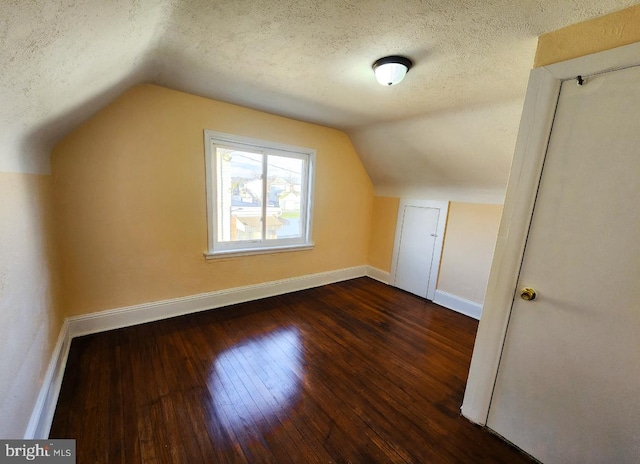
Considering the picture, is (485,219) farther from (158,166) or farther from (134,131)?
(134,131)

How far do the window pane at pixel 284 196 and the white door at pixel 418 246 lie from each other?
1579mm

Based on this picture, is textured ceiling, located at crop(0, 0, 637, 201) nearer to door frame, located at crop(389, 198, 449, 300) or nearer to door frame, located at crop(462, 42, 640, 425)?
door frame, located at crop(462, 42, 640, 425)

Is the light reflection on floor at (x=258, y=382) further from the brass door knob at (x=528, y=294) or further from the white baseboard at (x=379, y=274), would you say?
the white baseboard at (x=379, y=274)

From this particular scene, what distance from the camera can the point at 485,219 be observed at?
9.77ft

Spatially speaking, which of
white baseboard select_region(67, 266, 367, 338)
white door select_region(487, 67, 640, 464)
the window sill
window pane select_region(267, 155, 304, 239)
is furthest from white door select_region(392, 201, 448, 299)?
white door select_region(487, 67, 640, 464)

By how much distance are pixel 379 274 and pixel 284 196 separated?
2072 mm

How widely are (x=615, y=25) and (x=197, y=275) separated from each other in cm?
342

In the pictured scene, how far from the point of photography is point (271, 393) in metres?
1.74

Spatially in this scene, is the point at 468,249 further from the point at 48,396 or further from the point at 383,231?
the point at 48,396

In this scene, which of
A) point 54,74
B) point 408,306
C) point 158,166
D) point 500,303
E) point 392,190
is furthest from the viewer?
point 392,190

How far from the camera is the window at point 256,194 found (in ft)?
8.99

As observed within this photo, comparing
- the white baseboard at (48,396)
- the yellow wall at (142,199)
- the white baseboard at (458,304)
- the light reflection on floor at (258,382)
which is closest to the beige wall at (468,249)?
the white baseboard at (458,304)

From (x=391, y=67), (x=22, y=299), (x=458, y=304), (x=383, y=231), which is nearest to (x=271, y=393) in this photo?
(x=22, y=299)

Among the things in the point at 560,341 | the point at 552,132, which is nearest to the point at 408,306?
the point at 560,341
